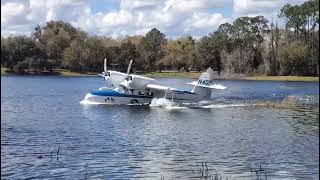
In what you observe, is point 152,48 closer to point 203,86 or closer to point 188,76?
point 188,76

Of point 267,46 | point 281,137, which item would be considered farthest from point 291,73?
point 281,137

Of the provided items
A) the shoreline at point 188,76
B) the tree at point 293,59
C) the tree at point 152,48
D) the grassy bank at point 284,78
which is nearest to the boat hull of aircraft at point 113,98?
the shoreline at point 188,76

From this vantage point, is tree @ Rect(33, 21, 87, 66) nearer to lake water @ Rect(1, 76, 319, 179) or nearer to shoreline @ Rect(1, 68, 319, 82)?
shoreline @ Rect(1, 68, 319, 82)

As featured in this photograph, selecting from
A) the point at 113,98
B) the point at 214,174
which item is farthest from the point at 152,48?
the point at 214,174

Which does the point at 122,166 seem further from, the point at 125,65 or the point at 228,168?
the point at 125,65

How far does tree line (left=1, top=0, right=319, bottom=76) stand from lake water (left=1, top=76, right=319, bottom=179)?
270 feet

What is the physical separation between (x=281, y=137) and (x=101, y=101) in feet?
79.1

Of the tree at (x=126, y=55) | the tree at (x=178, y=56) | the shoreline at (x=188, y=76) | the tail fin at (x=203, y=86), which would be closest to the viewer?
the tail fin at (x=203, y=86)

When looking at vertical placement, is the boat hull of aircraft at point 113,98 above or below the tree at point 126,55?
below

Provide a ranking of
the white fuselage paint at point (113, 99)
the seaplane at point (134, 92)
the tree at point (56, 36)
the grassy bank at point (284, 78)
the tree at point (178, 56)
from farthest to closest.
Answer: the tree at point (56, 36), the tree at point (178, 56), the grassy bank at point (284, 78), the seaplane at point (134, 92), the white fuselage paint at point (113, 99)

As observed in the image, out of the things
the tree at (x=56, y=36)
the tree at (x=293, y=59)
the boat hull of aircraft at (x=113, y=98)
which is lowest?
the boat hull of aircraft at (x=113, y=98)

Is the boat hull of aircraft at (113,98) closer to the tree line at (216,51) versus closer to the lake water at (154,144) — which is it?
the lake water at (154,144)

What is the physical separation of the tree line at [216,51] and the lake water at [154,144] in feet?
270

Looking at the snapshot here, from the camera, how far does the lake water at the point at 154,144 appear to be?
17.6m
